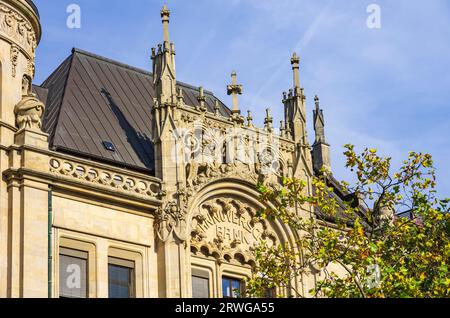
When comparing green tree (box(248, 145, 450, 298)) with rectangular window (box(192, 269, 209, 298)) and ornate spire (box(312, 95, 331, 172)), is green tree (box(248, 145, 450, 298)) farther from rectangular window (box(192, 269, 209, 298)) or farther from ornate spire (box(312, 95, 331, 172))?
ornate spire (box(312, 95, 331, 172))

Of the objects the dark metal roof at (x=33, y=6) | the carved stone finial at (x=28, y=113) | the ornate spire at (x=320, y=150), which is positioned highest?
the dark metal roof at (x=33, y=6)

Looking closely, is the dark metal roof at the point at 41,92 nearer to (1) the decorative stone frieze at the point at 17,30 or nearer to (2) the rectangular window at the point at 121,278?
(1) the decorative stone frieze at the point at 17,30

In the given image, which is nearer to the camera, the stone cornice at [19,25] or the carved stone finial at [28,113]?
the carved stone finial at [28,113]

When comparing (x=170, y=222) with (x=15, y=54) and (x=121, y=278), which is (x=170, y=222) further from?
(x=15, y=54)

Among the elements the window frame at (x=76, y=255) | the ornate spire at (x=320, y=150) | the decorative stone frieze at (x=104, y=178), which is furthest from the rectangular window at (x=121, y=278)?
the ornate spire at (x=320, y=150)

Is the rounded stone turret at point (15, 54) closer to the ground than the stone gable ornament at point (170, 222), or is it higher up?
higher up

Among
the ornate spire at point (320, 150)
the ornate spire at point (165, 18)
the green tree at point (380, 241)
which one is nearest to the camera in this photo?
the green tree at point (380, 241)

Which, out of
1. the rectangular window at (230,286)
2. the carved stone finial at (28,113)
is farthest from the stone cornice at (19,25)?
the rectangular window at (230,286)

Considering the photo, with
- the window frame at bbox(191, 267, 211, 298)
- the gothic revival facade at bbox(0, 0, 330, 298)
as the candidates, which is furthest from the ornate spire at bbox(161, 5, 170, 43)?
the window frame at bbox(191, 267, 211, 298)

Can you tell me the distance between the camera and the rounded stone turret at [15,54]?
46719 millimetres

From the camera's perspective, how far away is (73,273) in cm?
4616

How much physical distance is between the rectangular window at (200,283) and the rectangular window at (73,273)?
4.73 metres

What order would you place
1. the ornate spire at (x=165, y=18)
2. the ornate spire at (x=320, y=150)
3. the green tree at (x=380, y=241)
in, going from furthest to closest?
1. the ornate spire at (x=320, y=150)
2. the ornate spire at (x=165, y=18)
3. the green tree at (x=380, y=241)
